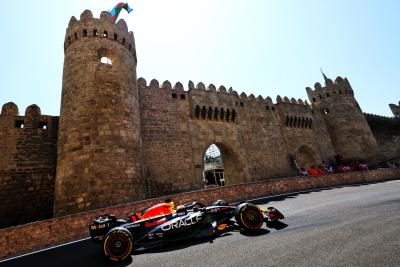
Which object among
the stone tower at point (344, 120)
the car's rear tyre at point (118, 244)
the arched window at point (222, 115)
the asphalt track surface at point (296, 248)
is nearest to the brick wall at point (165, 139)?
the arched window at point (222, 115)

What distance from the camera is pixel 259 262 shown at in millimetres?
3145

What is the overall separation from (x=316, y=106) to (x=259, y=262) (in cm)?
2544

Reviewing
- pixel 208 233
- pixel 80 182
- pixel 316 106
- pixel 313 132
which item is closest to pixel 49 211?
pixel 80 182

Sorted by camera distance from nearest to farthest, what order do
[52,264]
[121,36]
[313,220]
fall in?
[52,264] < [313,220] < [121,36]

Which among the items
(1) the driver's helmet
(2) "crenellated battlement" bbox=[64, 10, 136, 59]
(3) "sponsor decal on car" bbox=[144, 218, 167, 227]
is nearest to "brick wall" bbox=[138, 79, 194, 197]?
(2) "crenellated battlement" bbox=[64, 10, 136, 59]

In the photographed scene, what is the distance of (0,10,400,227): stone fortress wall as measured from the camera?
33.0 feet

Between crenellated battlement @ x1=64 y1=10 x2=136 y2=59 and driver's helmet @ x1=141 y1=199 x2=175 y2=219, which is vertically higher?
crenellated battlement @ x1=64 y1=10 x2=136 y2=59

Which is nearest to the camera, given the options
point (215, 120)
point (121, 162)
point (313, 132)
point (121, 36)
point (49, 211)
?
point (121, 162)

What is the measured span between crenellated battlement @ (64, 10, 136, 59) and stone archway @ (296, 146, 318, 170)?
1743 centimetres

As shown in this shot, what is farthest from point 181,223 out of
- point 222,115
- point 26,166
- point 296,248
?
point 222,115

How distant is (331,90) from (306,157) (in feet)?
27.4

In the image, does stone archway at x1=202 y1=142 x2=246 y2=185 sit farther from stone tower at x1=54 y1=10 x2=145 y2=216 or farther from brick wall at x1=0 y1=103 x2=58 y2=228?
brick wall at x1=0 y1=103 x2=58 y2=228

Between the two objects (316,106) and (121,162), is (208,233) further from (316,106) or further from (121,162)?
(316,106)

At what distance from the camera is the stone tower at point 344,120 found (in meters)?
22.7
